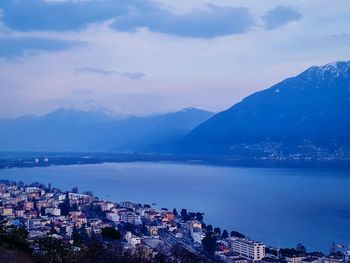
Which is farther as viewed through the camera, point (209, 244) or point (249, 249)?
point (209, 244)

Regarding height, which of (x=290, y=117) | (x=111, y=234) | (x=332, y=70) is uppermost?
(x=332, y=70)

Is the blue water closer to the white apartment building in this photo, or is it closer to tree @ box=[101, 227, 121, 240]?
the white apartment building

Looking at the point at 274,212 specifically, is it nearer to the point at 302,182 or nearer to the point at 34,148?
the point at 302,182

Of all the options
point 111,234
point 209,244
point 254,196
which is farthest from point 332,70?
point 111,234

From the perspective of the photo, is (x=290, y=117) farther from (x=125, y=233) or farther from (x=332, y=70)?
(x=125, y=233)

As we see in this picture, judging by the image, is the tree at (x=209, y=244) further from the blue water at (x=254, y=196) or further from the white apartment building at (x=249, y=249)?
the blue water at (x=254, y=196)

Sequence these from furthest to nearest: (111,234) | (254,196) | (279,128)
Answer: (279,128), (254,196), (111,234)

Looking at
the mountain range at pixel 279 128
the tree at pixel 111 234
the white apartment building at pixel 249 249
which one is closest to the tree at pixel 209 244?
the white apartment building at pixel 249 249
